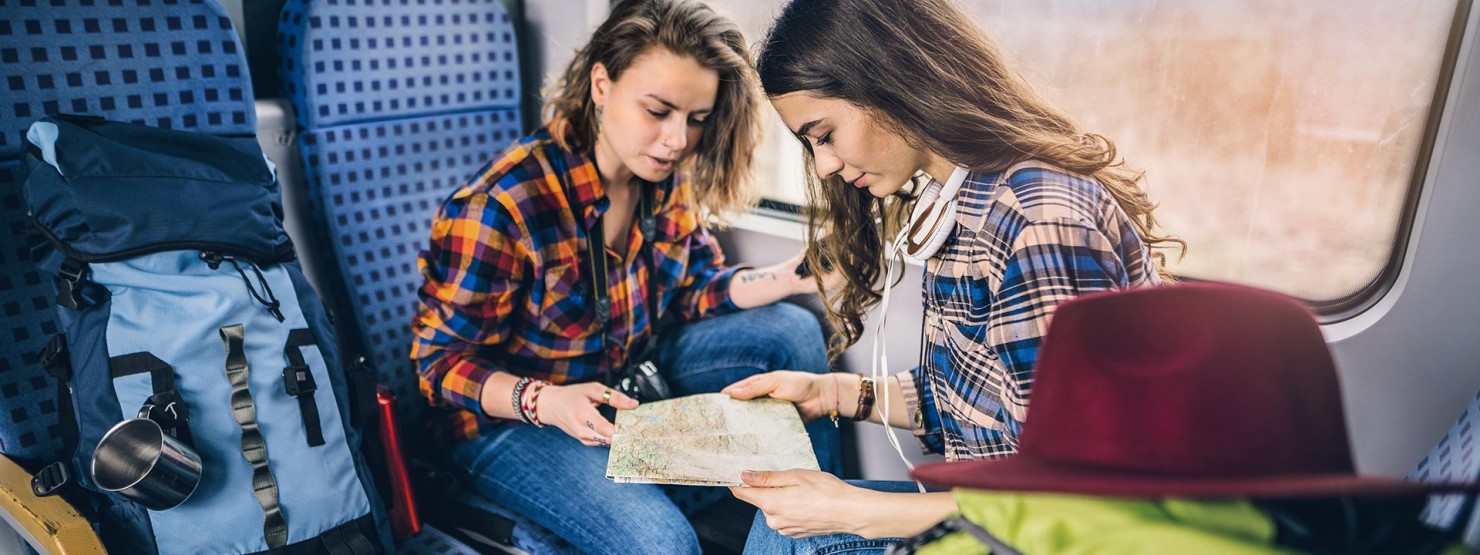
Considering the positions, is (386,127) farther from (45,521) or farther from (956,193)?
(956,193)

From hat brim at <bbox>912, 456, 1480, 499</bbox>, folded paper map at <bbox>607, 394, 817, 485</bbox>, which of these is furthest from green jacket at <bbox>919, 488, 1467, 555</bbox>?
folded paper map at <bbox>607, 394, 817, 485</bbox>

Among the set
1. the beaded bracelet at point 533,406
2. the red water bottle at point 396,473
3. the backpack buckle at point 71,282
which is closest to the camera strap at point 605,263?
the beaded bracelet at point 533,406

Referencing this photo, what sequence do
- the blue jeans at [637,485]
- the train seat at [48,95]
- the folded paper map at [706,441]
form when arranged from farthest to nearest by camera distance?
the blue jeans at [637,485], the train seat at [48,95], the folded paper map at [706,441]

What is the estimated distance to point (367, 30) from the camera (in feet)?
7.39

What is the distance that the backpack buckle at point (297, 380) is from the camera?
5.42ft

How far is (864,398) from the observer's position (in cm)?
186

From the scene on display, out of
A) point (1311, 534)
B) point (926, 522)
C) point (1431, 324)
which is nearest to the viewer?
point (1311, 534)

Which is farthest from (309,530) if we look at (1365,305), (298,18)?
(1365,305)

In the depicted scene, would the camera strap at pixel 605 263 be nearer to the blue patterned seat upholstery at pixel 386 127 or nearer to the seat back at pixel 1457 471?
the blue patterned seat upholstery at pixel 386 127

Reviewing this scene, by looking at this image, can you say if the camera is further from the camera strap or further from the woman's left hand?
the woman's left hand

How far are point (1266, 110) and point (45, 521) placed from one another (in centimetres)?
236

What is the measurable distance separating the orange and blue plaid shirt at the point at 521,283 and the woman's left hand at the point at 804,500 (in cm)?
71

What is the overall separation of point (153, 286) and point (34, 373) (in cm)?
36

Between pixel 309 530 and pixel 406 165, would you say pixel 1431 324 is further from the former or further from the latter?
pixel 406 165
